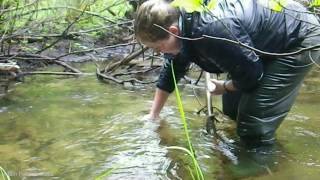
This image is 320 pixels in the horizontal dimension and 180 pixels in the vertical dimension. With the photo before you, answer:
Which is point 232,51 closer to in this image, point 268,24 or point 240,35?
Answer: point 240,35

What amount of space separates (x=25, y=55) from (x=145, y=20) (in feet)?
12.0

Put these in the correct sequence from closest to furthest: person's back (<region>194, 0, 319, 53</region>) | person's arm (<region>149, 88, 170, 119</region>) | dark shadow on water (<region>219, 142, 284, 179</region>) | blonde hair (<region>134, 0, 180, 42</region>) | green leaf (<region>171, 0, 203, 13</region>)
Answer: green leaf (<region>171, 0, 203, 13</region>) → blonde hair (<region>134, 0, 180, 42</region>) → person's back (<region>194, 0, 319, 53</region>) → dark shadow on water (<region>219, 142, 284, 179</region>) → person's arm (<region>149, 88, 170, 119</region>)

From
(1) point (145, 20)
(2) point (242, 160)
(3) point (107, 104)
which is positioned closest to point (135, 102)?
(3) point (107, 104)

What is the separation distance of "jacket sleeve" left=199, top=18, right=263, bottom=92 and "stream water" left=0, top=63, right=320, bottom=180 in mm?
602

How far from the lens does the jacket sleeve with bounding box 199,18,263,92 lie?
2.85 meters

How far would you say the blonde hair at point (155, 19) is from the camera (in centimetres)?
284

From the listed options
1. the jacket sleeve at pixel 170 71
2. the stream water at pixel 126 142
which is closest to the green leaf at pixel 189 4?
the stream water at pixel 126 142

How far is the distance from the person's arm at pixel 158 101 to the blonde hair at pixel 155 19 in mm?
953

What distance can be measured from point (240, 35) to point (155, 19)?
0.46 metres

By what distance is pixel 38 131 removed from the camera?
4035 millimetres

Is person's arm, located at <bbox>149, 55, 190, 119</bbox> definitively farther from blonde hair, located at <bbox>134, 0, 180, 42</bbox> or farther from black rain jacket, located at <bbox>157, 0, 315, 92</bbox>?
blonde hair, located at <bbox>134, 0, 180, 42</bbox>

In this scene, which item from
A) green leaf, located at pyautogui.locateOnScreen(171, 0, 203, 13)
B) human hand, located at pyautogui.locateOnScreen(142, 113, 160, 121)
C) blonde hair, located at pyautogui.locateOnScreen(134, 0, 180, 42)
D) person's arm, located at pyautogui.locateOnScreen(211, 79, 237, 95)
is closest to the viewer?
green leaf, located at pyautogui.locateOnScreen(171, 0, 203, 13)

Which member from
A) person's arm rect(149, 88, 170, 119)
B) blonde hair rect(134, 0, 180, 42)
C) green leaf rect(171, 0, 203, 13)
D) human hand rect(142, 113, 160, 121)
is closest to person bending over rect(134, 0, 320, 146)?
blonde hair rect(134, 0, 180, 42)

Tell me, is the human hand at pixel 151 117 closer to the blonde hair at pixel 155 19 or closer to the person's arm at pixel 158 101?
the person's arm at pixel 158 101
